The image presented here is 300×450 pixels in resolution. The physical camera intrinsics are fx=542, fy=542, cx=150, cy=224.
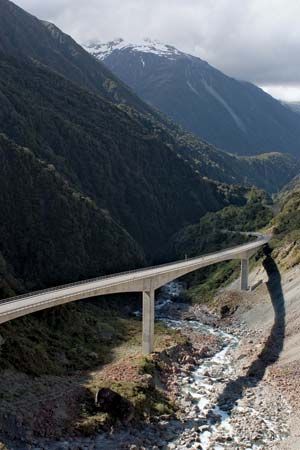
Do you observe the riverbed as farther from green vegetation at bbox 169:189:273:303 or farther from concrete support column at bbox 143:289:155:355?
green vegetation at bbox 169:189:273:303

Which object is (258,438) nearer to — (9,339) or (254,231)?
(9,339)

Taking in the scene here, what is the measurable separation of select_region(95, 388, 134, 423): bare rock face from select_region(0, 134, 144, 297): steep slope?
117 ft

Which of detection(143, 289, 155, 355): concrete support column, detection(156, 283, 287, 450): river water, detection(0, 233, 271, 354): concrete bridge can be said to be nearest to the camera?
detection(156, 283, 287, 450): river water

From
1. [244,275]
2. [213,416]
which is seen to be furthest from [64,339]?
[244,275]

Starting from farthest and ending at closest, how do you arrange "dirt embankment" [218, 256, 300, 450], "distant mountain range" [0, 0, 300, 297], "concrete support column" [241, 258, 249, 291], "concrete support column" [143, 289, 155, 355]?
"concrete support column" [241, 258, 249, 291] → "distant mountain range" [0, 0, 300, 297] → "concrete support column" [143, 289, 155, 355] → "dirt embankment" [218, 256, 300, 450]

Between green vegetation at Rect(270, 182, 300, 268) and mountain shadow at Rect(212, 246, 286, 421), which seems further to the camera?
green vegetation at Rect(270, 182, 300, 268)

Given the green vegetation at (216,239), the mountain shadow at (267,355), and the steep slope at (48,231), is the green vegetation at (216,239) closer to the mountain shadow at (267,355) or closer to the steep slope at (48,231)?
the mountain shadow at (267,355)

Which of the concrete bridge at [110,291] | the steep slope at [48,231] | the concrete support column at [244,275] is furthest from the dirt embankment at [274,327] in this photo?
the steep slope at [48,231]

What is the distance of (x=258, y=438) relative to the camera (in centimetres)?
3869

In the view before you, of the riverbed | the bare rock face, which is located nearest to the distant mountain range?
the bare rock face

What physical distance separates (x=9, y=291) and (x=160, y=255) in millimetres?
73586

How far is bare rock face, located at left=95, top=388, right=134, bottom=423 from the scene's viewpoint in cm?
3944

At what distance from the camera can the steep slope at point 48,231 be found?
8025cm

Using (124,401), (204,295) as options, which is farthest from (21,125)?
(124,401)
